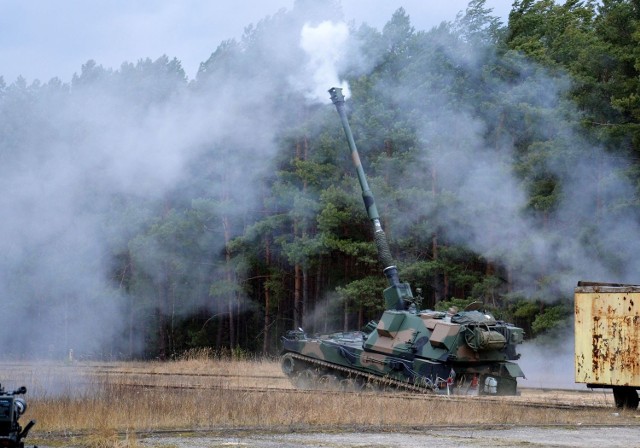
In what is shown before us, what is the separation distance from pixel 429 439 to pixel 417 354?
868cm

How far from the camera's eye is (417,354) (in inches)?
785

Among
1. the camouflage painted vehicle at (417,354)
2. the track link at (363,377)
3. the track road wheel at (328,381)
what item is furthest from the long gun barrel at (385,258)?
the track road wheel at (328,381)

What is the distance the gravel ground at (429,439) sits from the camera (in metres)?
10.5

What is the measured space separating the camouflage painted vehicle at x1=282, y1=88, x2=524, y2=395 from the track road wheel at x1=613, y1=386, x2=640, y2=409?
351 centimetres

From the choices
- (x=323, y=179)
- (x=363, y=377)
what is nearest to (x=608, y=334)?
(x=363, y=377)

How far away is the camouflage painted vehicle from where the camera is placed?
19.5 meters

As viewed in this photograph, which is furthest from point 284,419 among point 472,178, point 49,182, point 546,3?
point 546,3

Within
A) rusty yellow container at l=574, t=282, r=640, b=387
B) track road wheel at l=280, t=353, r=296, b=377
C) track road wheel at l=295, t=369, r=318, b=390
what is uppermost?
rusty yellow container at l=574, t=282, r=640, b=387

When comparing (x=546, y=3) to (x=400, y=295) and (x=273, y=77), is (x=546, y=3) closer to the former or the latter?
(x=273, y=77)

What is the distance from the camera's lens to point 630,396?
16375 millimetres

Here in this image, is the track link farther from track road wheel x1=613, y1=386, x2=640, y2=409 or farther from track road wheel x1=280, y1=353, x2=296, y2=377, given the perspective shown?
track road wheel x1=613, y1=386, x2=640, y2=409

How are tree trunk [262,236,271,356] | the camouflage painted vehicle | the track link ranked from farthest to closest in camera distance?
tree trunk [262,236,271,356] → the camouflage painted vehicle → the track link

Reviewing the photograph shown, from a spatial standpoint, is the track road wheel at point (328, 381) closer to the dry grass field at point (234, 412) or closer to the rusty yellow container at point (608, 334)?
the dry grass field at point (234, 412)

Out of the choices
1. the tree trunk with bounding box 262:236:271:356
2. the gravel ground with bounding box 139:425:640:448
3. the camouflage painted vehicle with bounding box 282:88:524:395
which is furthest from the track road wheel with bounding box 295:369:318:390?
the tree trunk with bounding box 262:236:271:356
